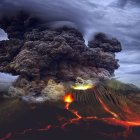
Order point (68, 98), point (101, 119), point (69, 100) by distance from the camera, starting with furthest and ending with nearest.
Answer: point (68, 98), point (69, 100), point (101, 119)

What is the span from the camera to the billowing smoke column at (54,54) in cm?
3803

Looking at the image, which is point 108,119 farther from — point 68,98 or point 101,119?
point 68,98

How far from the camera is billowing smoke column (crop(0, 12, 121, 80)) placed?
3803cm

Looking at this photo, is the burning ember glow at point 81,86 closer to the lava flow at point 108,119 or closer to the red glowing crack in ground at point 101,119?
the red glowing crack in ground at point 101,119

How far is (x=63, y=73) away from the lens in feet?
132

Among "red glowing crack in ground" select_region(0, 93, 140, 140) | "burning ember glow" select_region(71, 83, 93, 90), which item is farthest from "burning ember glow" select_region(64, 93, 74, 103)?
"burning ember glow" select_region(71, 83, 93, 90)

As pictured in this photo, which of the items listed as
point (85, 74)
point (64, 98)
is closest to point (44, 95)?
point (64, 98)

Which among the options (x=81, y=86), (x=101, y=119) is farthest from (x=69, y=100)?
(x=101, y=119)

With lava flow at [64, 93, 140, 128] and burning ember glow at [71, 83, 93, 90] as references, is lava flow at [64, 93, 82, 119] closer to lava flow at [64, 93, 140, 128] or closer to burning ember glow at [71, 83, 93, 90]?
lava flow at [64, 93, 140, 128]

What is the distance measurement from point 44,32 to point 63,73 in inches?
179

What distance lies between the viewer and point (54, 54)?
125 feet

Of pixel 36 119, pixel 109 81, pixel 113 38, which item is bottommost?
pixel 36 119

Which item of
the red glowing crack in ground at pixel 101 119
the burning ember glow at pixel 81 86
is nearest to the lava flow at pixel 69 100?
the red glowing crack in ground at pixel 101 119

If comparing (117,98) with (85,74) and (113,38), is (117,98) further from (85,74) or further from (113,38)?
(113,38)
